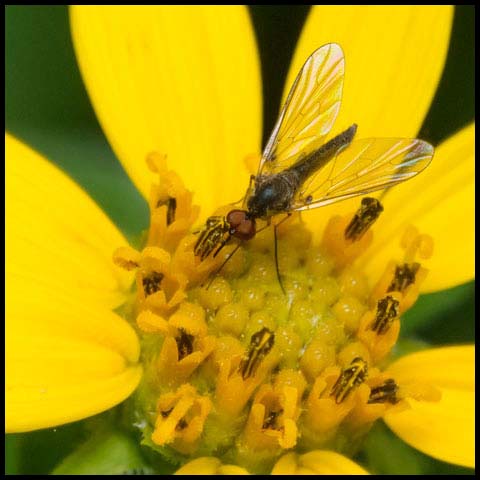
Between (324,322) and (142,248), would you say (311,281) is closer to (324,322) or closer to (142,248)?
(324,322)

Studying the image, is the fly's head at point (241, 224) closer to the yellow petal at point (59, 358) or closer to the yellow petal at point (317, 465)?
the yellow petal at point (59, 358)

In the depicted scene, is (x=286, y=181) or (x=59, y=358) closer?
(x=59, y=358)

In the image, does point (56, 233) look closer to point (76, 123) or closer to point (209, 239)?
point (209, 239)

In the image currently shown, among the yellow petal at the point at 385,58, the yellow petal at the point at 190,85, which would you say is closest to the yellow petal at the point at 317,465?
the yellow petal at the point at 190,85

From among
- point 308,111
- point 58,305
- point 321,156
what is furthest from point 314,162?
point 58,305

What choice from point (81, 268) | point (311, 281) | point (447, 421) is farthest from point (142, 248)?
point (447, 421)

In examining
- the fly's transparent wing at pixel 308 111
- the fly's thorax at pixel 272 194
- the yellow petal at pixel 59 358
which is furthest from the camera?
the fly's transparent wing at pixel 308 111
